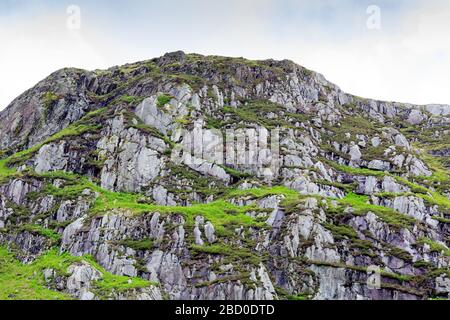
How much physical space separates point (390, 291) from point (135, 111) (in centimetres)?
7376

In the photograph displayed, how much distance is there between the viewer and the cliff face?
261 feet

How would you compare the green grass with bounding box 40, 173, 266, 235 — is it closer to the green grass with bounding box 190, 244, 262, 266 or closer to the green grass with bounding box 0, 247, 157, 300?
the green grass with bounding box 190, 244, 262, 266

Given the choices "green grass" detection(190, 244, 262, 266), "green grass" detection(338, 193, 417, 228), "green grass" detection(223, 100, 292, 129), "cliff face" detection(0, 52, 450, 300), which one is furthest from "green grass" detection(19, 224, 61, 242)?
"green grass" detection(223, 100, 292, 129)

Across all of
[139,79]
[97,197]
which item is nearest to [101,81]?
[139,79]

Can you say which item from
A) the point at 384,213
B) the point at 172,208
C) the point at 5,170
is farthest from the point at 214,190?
the point at 5,170

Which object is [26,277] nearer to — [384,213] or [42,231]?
[42,231]

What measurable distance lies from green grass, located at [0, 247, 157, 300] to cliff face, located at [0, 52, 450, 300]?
0.33 m

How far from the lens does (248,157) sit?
110875 mm

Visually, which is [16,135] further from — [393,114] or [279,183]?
[393,114]

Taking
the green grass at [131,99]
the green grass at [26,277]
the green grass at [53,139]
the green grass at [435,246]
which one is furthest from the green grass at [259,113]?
the green grass at [26,277]

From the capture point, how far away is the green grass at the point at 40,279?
7356cm

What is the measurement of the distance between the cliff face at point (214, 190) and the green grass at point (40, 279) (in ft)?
1.07

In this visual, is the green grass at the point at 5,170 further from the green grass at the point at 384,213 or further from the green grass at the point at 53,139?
the green grass at the point at 384,213

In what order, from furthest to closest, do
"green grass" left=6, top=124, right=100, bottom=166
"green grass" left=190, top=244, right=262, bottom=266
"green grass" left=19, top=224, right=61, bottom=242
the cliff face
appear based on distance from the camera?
"green grass" left=6, top=124, right=100, bottom=166 < "green grass" left=19, top=224, right=61, bottom=242 < "green grass" left=190, top=244, right=262, bottom=266 < the cliff face
